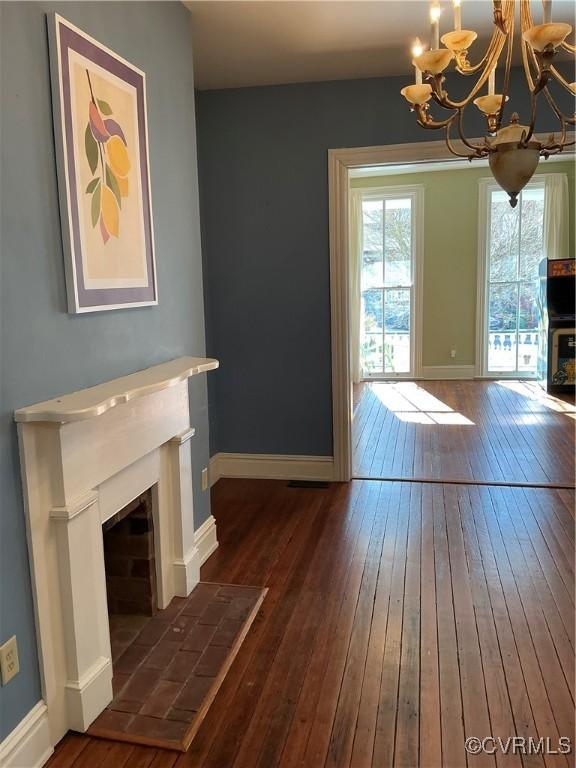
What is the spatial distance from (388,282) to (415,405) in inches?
95.2

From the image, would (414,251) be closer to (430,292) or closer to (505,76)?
(430,292)

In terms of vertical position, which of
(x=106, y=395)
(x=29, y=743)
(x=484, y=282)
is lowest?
(x=29, y=743)

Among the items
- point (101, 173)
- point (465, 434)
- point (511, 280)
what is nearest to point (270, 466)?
point (465, 434)

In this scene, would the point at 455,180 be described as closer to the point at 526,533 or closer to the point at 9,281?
the point at 526,533

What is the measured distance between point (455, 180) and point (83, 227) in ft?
23.5

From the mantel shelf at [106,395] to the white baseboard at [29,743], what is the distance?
0.89 metres

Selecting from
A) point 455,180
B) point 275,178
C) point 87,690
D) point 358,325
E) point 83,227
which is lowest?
point 87,690

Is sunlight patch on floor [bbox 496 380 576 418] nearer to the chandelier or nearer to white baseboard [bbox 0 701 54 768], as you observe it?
the chandelier

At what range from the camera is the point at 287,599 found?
2.74 metres

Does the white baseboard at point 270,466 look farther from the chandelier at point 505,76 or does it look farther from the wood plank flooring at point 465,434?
the chandelier at point 505,76

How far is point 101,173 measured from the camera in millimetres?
2115

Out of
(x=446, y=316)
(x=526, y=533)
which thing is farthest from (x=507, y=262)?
(x=526, y=533)

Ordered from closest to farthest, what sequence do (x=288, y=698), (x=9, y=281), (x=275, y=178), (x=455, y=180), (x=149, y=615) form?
1. (x=9, y=281)
2. (x=288, y=698)
3. (x=149, y=615)
4. (x=275, y=178)
5. (x=455, y=180)

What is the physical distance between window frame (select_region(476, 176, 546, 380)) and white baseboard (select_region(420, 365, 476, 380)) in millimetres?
110
